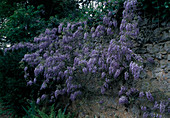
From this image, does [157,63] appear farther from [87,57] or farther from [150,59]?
[87,57]

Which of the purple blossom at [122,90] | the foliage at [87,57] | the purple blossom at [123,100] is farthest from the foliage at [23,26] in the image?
the purple blossom at [123,100]

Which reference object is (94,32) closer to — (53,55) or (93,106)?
(53,55)

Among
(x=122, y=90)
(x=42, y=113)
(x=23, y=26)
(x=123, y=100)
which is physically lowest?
(x=42, y=113)

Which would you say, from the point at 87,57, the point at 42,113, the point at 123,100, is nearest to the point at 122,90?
the point at 123,100

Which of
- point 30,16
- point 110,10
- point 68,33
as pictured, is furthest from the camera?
point 30,16

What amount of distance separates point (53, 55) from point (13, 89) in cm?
150

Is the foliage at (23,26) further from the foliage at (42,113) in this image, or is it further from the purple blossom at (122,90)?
the purple blossom at (122,90)

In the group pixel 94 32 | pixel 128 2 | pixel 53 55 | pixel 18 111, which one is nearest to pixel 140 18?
pixel 128 2

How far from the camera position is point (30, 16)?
20.5ft

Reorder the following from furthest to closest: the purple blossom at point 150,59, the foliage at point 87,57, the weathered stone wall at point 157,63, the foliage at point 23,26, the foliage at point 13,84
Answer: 1. the foliage at point 23,26
2. the foliage at point 13,84
3. the foliage at point 87,57
4. the purple blossom at point 150,59
5. the weathered stone wall at point 157,63

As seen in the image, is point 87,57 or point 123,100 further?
point 87,57


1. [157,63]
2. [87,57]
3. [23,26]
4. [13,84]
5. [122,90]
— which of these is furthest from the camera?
[23,26]

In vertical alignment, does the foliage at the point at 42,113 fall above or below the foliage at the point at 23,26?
below

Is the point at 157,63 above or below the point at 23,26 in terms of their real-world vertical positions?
below
